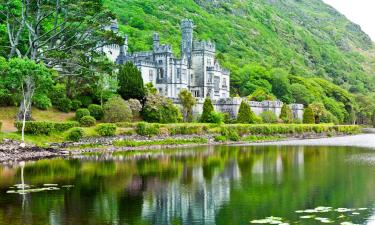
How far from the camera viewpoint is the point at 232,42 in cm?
19912

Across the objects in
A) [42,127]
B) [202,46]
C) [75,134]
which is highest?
[202,46]

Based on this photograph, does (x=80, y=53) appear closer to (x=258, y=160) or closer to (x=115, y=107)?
(x=115, y=107)

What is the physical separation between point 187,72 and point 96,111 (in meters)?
34.1

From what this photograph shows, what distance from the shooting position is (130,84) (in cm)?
7088

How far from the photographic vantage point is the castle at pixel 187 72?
89.9m

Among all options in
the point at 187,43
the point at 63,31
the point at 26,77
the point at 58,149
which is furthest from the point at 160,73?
the point at 58,149

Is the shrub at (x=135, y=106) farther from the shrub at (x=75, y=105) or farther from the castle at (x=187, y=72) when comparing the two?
the castle at (x=187, y=72)

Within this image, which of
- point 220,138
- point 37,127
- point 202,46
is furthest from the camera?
point 202,46

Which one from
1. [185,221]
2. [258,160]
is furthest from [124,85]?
[185,221]

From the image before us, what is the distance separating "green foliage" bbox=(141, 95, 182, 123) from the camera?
228 ft

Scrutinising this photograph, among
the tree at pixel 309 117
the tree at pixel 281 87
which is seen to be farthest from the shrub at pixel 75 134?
the tree at pixel 281 87

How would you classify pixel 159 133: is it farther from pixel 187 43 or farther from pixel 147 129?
pixel 187 43

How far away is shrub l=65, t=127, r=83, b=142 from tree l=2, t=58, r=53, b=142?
4727 millimetres

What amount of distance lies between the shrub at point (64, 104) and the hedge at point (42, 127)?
10.3 metres
